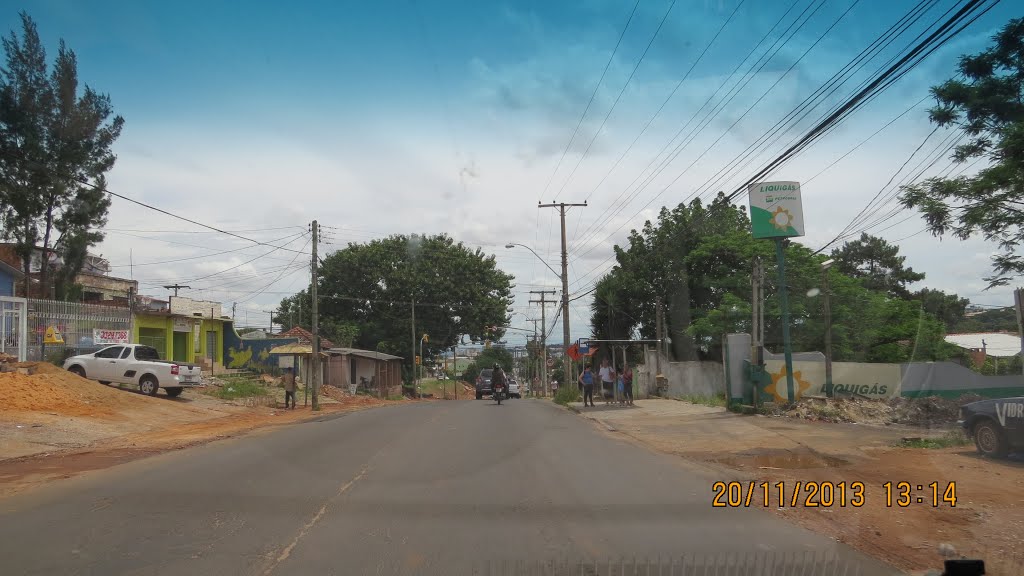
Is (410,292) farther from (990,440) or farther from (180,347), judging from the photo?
(990,440)

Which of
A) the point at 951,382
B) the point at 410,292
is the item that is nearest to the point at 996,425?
the point at 951,382

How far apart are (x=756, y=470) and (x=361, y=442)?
809 centimetres

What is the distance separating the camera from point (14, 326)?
2472 cm

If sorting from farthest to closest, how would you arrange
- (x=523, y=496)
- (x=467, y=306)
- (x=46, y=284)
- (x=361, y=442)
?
(x=467, y=306)
(x=46, y=284)
(x=361, y=442)
(x=523, y=496)

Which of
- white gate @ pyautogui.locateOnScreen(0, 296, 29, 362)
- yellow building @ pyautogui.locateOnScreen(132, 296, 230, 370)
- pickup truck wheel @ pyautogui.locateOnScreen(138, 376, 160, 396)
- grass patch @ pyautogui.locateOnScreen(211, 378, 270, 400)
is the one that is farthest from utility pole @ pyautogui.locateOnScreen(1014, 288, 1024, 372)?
yellow building @ pyautogui.locateOnScreen(132, 296, 230, 370)

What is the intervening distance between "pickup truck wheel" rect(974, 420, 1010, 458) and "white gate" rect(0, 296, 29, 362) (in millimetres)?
26266

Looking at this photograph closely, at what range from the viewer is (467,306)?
56844 mm

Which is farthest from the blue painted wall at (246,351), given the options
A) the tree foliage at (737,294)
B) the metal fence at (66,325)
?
the tree foliage at (737,294)

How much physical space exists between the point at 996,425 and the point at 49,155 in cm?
3280

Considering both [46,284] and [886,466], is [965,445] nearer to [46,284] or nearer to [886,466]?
[886,466]

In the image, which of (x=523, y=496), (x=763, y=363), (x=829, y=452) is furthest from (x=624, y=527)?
(x=763, y=363)

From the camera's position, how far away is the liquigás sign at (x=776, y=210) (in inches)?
892

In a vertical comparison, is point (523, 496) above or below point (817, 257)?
below

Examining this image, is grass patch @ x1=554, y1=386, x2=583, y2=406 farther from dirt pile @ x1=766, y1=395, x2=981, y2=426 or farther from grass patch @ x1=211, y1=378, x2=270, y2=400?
dirt pile @ x1=766, y1=395, x2=981, y2=426
